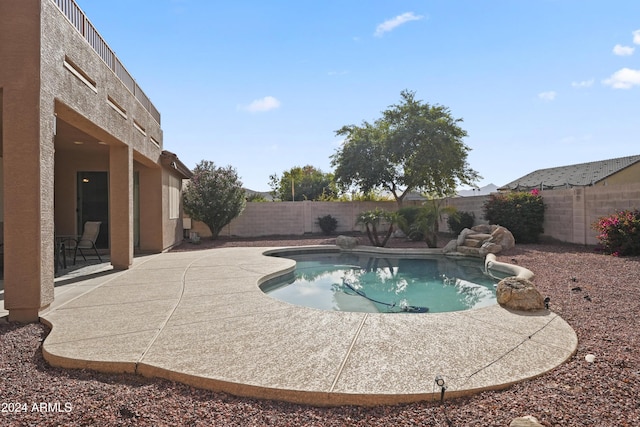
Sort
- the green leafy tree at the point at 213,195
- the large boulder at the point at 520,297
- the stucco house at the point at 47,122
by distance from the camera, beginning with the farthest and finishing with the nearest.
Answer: the green leafy tree at the point at 213,195 → the large boulder at the point at 520,297 → the stucco house at the point at 47,122

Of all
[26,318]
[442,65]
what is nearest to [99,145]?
[26,318]

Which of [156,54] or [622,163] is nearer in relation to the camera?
[156,54]

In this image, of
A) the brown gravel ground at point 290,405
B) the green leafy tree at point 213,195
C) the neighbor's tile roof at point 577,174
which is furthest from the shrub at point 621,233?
the neighbor's tile roof at point 577,174

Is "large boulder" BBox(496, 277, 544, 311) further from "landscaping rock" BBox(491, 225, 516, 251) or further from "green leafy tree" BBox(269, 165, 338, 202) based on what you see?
"green leafy tree" BBox(269, 165, 338, 202)

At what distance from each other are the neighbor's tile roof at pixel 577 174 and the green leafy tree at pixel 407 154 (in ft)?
34.4

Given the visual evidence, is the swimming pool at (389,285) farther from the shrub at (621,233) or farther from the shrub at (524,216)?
the shrub at (621,233)

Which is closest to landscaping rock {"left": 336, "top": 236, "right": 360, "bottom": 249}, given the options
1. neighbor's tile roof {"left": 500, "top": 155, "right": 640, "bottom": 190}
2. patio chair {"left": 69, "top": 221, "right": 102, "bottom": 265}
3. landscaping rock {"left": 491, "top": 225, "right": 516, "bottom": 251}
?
landscaping rock {"left": 491, "top": 225, "right": 516, "bottom": 251}

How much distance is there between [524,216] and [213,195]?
12.0 meters

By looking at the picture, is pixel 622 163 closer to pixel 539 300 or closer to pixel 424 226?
pixel 424 226

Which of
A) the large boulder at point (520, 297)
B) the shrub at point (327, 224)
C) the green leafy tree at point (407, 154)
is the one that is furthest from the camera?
the green leafy tree at point (407, 154)

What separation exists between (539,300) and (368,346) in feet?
8.93

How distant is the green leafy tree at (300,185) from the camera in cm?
3969

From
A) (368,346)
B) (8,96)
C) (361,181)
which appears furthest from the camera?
(361,181)

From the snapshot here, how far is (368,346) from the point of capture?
3402mm
